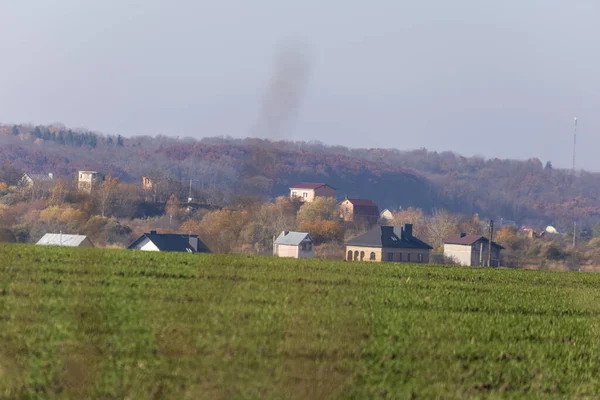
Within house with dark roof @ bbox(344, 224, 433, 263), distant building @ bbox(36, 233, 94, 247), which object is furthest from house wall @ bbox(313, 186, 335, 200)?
house with dark roof @ bbox(344, 224, 433, 263)

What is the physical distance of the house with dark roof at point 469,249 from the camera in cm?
6384

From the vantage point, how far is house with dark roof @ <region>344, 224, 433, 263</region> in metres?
51.9

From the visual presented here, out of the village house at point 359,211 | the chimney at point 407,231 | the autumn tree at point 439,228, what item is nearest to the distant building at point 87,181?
the village house at point 359,211

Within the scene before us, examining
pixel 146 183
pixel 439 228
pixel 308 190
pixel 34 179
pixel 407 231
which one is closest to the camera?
pixel 308 190

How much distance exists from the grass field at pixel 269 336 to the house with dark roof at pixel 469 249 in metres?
45.7

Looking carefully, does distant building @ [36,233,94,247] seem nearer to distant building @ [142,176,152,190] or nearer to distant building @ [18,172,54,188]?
distant building @ [18,172,54,188]

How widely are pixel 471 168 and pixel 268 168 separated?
97185 millimetres

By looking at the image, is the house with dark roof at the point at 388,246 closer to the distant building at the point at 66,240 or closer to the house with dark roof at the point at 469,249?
the house with dark roof at the point at 469,249

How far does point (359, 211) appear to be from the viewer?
139 feet

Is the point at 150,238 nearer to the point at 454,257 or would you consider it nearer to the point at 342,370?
the point at 342,370

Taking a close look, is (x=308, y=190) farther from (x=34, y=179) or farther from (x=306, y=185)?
→ (x=34, y=179)

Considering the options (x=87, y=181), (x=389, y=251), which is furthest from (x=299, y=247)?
(x=389, y=251)

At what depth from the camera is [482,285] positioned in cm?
2003

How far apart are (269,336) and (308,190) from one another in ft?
18.2
